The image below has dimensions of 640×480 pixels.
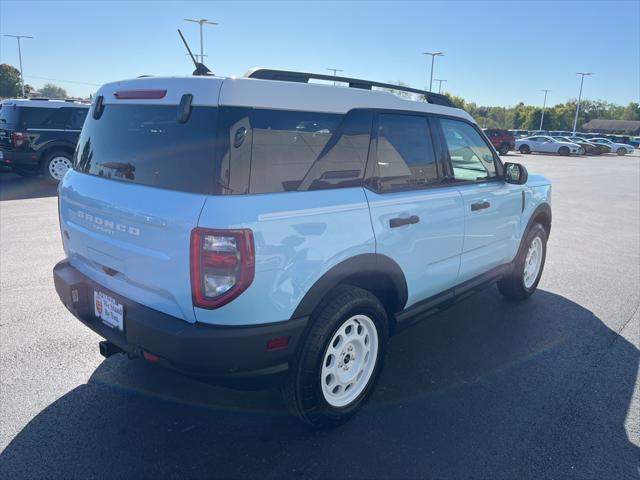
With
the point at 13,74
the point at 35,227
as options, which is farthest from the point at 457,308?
the point at 13,74

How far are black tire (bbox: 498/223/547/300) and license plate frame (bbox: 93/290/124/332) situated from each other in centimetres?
360

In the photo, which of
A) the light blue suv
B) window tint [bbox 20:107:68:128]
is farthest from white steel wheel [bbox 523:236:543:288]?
window tint [bbox 20:107:68:128]

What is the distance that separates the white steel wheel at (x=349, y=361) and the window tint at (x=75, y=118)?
1103 cm

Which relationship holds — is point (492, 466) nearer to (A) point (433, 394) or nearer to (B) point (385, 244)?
(A) point (433, 394)

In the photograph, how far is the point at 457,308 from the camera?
493cm

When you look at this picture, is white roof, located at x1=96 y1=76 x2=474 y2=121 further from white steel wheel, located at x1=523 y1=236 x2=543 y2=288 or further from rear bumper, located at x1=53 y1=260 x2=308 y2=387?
white steel wheel, located at x1=523 y1=236 x2=543 y2=288

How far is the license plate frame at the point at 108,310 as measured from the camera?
2668 millimetres

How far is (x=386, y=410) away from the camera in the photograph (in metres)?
3.14

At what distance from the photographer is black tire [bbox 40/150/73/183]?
11.5m

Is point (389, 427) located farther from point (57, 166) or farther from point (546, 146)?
point (546, 146)

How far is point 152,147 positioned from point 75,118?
35.0 ft

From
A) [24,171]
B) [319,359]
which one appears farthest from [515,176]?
[24,171]

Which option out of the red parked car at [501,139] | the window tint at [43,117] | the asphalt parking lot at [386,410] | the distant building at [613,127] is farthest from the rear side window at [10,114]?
the distant building at [613,127]

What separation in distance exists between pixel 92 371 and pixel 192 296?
168cm
